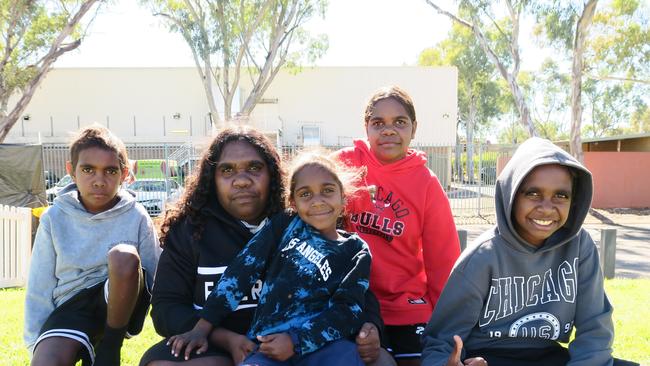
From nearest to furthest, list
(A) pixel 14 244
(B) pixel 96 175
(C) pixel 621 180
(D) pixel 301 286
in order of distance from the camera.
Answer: (D) pixel 301 286, (B) pixel 96 175, (A) pixel 14 244, (C) pixel 621 180

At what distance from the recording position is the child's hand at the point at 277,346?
6.80 feet

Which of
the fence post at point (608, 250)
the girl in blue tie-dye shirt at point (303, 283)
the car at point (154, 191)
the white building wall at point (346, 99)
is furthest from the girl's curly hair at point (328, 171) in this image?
the white building wall at point (346, 99)

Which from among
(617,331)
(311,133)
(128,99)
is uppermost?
(128,99)

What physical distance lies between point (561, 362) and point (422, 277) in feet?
2.84

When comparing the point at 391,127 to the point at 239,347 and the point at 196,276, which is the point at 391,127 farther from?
the point at 239,347

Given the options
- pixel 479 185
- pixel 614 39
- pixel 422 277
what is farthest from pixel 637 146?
pixel 422 277

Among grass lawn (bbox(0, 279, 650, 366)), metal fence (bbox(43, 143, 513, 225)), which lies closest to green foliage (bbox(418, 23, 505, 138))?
metal fence (bbox(43, 143, 513, 225))

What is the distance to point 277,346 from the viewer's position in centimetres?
207

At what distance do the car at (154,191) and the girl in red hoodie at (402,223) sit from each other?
10.7 metres

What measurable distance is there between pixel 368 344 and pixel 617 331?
10.8ft

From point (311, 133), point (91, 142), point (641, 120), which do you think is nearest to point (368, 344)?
point (91, 142)

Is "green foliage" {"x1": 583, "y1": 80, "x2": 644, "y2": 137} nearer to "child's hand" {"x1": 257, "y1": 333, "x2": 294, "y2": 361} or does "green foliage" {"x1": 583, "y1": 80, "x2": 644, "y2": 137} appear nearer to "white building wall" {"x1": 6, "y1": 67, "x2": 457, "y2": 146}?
"white building wall" {"x1": 6, "y1": 67, "x2": 457, "y2": 146}

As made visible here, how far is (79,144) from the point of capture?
288 cm

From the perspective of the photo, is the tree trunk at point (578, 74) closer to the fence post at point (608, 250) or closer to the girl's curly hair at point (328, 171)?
the fence post at point (608, 250)
